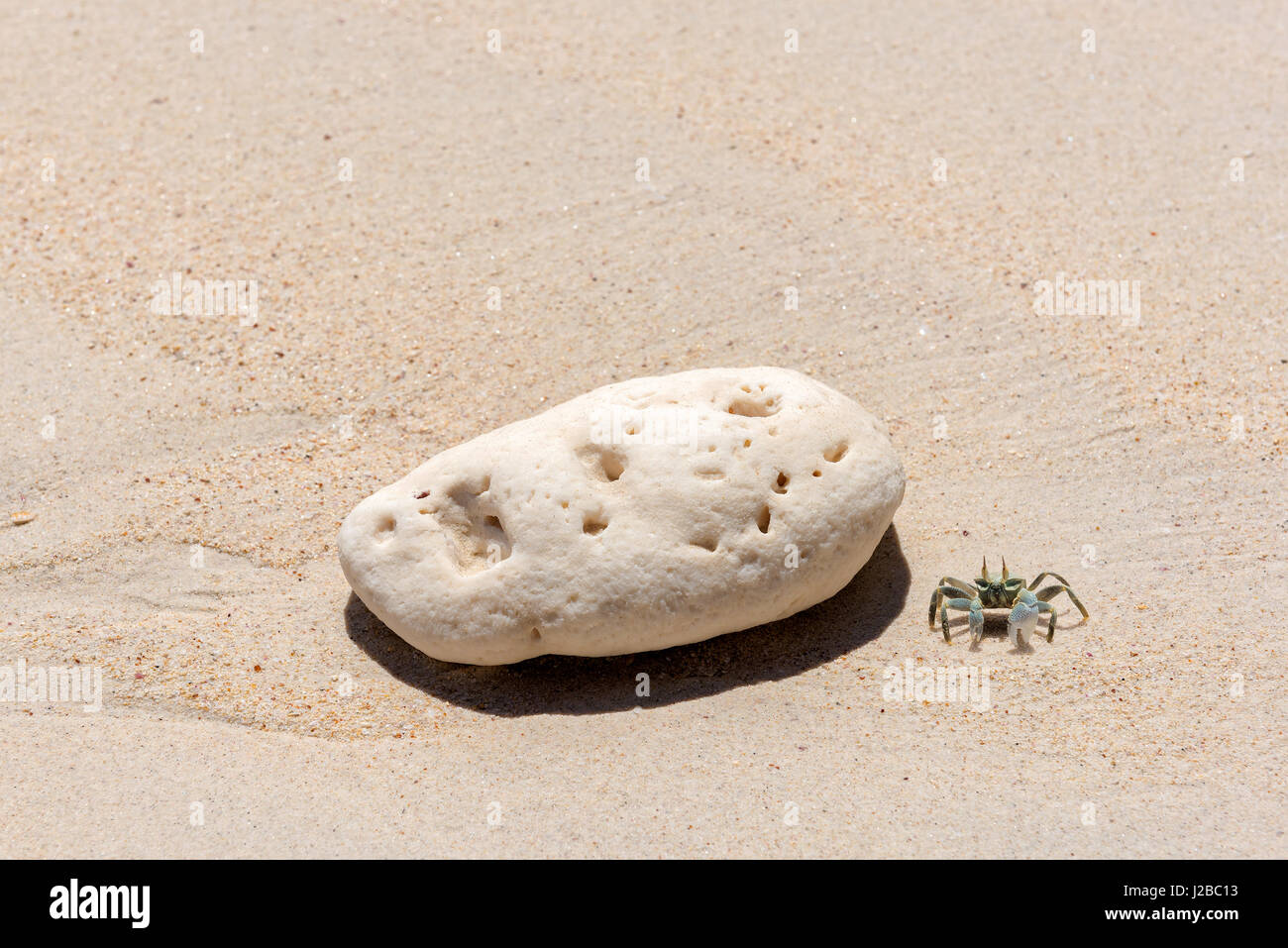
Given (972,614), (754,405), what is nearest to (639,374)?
(754,405)

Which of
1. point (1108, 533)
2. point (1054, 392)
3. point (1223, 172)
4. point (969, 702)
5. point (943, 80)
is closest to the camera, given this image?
point (969, 702)

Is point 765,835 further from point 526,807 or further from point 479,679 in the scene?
point 479,679

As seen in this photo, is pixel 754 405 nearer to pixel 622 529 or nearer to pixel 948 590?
pixel 622 529

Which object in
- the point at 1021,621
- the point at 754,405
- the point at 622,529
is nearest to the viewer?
the point at 622,529

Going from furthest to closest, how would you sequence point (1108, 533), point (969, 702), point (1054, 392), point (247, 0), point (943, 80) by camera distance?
point (247, 0), point (943, 80), point (1054, 392), point (1108, 533), point (969, 702)

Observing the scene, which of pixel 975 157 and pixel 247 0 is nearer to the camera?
pixel 975 157

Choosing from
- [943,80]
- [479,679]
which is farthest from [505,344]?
[943,80]

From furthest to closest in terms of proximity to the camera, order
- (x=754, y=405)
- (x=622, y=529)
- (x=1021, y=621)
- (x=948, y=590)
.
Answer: (x=754, y=405) < (x=948, y=590) < (x=1021, y=621) < (x=622, y=529)
